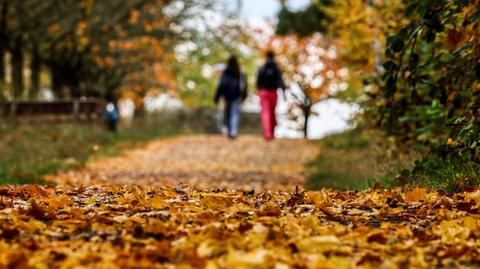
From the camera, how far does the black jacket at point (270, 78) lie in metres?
18.5

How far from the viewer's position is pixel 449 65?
834cm

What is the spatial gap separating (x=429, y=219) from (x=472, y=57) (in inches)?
92.5

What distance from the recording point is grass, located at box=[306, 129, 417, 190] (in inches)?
371

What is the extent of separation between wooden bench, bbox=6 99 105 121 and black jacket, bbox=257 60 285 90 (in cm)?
526

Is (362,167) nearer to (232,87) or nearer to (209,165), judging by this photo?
(209,165)

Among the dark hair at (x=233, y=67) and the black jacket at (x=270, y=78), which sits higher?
the dark hair at (x=233, y=67)

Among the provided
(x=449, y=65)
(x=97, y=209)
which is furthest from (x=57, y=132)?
(x=97, y=209)

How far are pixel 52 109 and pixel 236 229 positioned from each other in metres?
16.1

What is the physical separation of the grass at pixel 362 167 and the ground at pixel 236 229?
1.64m

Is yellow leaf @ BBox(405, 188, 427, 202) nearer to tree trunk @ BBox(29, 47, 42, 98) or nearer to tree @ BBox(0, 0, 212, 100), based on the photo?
tree @ BBox(0, 0, 212, 100)

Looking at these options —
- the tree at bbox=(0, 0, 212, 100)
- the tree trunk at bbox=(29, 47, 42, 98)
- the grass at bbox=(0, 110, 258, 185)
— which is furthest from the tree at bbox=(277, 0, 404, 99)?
the tree trunk at bbox=(29, 47, 42, 98)

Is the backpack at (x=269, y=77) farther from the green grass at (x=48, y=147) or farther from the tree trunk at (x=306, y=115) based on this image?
the tree trunk at (x=306, y=115)

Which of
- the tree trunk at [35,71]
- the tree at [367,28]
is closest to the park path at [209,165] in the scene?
the tree at [367,28]

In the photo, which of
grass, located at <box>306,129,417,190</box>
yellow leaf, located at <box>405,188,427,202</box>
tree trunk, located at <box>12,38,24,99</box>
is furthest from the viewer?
tree trunk, located at <box>12,38,24,99</box>
